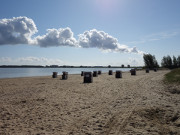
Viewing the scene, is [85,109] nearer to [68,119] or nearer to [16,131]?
[68,119]

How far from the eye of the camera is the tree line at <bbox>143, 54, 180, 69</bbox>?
96.2 m

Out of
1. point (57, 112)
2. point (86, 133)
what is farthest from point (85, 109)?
point (86, 133)

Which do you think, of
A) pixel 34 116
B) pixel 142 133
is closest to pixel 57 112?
pixel 34 116

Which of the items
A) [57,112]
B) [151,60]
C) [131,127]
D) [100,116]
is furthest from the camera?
[151,60]

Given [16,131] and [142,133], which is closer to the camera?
[142,133]

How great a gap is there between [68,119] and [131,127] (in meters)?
2.15

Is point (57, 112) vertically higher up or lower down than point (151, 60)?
lower down

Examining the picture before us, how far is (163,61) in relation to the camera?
104m

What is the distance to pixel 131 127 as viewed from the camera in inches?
174

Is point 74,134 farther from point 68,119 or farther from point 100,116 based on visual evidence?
point 100,116

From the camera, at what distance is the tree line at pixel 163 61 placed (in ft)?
316

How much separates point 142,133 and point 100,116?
1.86m

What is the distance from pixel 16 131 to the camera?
14.7 ft

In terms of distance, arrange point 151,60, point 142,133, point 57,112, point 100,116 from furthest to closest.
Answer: point 151,60, point 57,112, point 100,116, point 142,133
